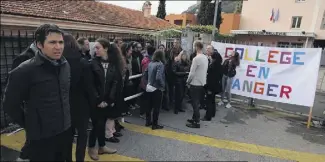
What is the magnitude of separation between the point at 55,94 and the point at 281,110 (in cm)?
627

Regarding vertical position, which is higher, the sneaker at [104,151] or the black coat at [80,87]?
the black coat at [80,87]

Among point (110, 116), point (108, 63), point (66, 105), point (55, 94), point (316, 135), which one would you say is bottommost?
point (316, 135)

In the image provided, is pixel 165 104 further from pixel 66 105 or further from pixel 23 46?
pixel 66 105

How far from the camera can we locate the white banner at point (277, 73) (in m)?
5.61

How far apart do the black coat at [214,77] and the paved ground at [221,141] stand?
0.78m

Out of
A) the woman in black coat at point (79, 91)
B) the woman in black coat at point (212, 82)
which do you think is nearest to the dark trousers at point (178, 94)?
the woman in black coat at point (212, 82)

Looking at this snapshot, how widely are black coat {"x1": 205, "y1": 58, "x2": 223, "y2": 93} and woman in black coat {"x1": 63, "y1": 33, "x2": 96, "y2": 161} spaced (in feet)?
10.1

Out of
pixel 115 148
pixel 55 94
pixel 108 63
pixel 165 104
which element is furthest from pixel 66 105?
pixel 165 104

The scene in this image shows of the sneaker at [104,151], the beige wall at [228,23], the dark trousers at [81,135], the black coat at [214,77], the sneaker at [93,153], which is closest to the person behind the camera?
the dark trousers at [81,135]

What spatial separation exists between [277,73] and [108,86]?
4715 mm

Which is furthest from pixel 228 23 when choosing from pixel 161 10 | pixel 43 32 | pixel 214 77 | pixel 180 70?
pixel 43 32

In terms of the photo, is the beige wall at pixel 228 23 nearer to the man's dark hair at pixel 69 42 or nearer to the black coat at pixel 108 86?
the black coat at pixel 108 86

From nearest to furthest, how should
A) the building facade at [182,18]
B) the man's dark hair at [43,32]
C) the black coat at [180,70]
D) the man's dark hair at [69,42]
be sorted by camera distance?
the man's dark hair at [43,32] < the man's dark hair at [69,42] < the black coat at [180,70] < the building facade at [182,18]

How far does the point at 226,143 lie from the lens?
4211mm
